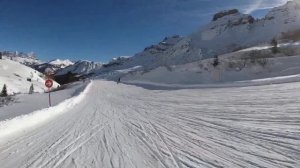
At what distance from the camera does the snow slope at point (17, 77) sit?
121119mm

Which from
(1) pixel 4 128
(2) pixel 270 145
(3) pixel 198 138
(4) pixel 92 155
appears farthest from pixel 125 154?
(1) pixel 4 128

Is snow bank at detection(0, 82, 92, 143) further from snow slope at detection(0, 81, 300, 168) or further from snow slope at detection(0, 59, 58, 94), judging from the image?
snow slope at detection(0, 59, 58, 94)

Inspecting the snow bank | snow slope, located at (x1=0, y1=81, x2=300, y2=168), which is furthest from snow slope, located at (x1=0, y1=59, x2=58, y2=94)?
snow slope, located at (x1=0, y1=81, x2=300, y2=168)

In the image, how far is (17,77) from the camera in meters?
140

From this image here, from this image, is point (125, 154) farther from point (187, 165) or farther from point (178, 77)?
point (178, 77)

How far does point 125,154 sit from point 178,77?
155 ft

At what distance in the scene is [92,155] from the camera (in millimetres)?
8375

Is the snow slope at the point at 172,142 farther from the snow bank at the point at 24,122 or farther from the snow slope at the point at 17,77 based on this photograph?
the snow slope at the point at 17,77

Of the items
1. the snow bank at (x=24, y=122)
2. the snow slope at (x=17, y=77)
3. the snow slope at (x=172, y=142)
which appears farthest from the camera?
the snow slope at (x=17, y=77)

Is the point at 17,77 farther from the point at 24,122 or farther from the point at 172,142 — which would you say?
the point at 172,142

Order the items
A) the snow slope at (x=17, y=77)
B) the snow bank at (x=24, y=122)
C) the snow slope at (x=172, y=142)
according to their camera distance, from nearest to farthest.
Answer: the snow slope at (x=172, y=142)
the snow bank at (x=24, y=122)
the snow slope at (x=17, y=77)

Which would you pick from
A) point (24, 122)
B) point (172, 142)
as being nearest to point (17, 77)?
point (24, 122)

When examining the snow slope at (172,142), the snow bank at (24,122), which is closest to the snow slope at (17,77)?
the snow bank at (24,122)

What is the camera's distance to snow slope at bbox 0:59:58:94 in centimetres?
12112
